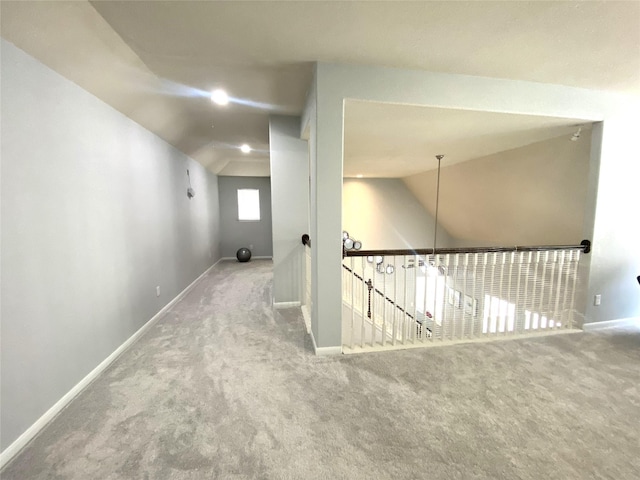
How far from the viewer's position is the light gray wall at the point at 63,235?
1410mm

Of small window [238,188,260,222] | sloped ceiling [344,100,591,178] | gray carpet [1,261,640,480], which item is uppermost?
sloped ceiling [344,100,591,178]

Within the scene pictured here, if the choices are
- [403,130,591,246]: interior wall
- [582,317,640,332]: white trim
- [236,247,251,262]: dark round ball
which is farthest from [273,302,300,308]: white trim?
[403,130,591,246]: interior wall

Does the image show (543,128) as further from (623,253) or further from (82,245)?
(82,245)

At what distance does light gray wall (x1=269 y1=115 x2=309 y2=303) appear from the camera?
10.7 feet

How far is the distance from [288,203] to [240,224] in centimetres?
403

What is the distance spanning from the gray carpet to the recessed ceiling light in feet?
7.88

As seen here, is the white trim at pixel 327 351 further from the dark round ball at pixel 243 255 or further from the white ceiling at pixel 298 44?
the dark round ball at pixel 243 255

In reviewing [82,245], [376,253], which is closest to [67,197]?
[82,245]

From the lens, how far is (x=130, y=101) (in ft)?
7.84

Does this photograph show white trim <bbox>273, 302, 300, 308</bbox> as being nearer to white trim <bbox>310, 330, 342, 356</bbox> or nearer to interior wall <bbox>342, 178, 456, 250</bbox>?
white trim <bbox>310, 330, 342, 356</bbox>

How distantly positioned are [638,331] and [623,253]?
831 mm

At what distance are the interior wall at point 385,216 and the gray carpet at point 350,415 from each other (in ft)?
15.8

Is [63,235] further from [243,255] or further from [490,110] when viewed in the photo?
[243,255]

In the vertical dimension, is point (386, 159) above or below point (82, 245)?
above
